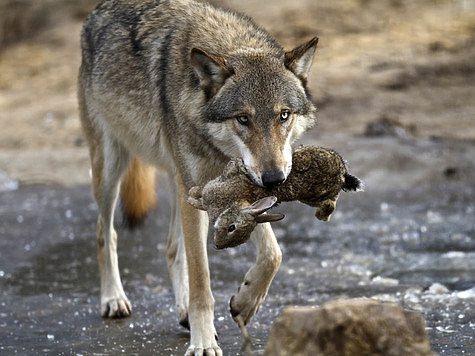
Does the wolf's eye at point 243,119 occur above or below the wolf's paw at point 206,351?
above

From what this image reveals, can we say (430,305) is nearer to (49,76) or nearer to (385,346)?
(385,346)

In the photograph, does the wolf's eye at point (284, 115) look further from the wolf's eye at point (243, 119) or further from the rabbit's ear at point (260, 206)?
the rabbit's ear at point (260, 206)

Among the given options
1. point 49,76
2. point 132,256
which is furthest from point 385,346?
point 49,76


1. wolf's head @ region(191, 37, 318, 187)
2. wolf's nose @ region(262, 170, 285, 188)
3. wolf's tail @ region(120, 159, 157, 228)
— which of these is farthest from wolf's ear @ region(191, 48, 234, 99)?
wolf's tail @ region(120, 159, 157, 228)

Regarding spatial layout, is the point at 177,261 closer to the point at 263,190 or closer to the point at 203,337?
the point at 203,337

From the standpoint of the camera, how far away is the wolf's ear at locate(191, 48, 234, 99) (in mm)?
3934

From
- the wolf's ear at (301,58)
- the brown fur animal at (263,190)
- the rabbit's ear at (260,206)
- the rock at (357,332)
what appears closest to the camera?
the rock at (357,332)

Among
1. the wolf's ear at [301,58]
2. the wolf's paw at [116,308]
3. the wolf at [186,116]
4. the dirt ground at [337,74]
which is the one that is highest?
the wolf's ear at [301,58]

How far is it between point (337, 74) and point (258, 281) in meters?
7.21

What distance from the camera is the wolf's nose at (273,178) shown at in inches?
134

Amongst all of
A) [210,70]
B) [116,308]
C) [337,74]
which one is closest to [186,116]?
[210,70]

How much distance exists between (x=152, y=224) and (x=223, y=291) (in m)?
2.10

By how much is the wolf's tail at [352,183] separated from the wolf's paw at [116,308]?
6.27ft

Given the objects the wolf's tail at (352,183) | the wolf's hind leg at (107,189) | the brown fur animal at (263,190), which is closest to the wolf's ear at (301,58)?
the brown fur animal at (263,190)
